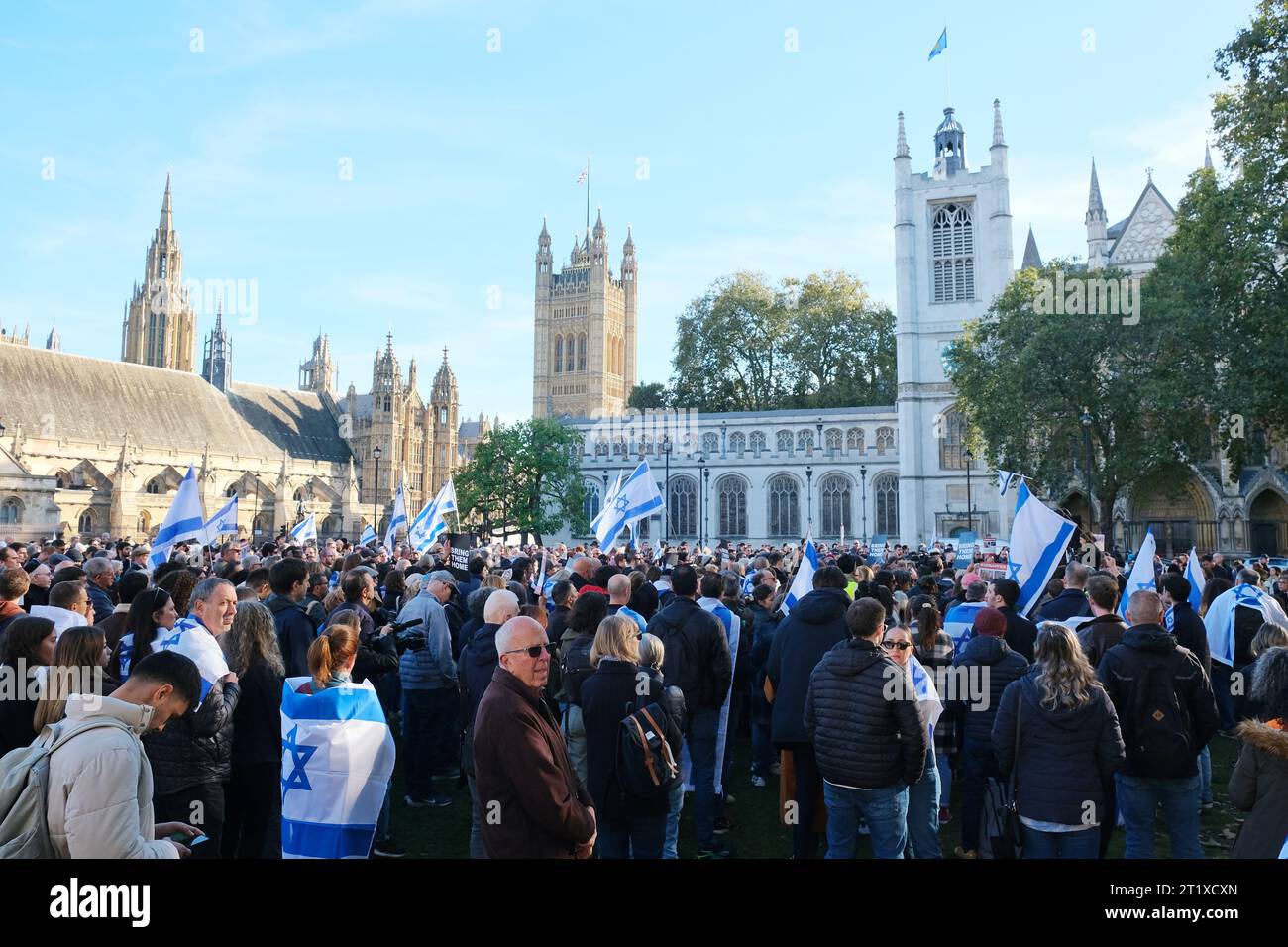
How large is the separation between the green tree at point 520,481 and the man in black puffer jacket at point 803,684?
133ft

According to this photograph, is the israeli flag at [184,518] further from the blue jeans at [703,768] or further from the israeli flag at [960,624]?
the israeli flag at [960,624]

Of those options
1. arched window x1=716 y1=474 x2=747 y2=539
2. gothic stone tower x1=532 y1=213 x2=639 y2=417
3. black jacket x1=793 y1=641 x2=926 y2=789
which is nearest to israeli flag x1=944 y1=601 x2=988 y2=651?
black jacket x1=793 y1=641 x2=926 y2=789

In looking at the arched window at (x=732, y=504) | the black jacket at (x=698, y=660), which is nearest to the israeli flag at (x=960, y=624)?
the black jacket at (x=698, y=660)

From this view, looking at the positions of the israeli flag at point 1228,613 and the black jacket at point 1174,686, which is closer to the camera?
the black jacket at point 1174,686

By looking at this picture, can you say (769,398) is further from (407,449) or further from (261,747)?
(261,747)

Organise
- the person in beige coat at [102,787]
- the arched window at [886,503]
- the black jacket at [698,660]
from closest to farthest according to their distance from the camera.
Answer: the person in beige coat at [102,787]
the black jacket at [698,660]
the arched window at [886,503]

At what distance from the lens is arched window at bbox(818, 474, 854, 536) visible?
52.6 meters

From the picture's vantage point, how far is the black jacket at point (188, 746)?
4445 millimetres

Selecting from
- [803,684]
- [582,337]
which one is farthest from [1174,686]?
[582,337]

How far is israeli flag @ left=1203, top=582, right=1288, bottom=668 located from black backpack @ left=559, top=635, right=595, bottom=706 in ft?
20.5

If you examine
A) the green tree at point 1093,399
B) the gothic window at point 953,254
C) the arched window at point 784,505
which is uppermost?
the gothic window at point 953,254
